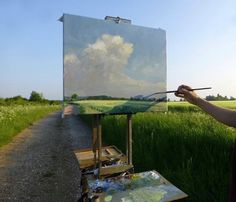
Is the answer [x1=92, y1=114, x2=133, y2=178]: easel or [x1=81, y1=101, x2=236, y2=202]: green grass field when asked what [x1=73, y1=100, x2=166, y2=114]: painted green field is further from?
[x1=81, y1=101, x2=236, y2=202]: green grass field

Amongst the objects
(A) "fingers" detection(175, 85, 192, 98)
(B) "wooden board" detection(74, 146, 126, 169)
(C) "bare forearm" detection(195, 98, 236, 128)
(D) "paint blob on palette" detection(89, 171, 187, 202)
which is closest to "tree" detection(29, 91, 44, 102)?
(B) "wooden board" detection(74, 146, 126, 169)

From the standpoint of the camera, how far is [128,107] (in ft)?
13.9

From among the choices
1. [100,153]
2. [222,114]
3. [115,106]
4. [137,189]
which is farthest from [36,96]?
[222,114]

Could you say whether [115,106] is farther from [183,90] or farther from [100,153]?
[183,90]

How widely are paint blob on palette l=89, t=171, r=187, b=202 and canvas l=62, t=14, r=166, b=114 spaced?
107 centimetres

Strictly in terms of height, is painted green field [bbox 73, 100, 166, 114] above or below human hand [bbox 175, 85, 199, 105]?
below

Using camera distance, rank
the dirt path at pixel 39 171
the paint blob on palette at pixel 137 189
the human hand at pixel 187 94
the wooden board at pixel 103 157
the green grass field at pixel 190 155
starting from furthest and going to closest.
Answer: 1. the dirt path at pixel 39 171
2. the wooden board at pixel 103 157
3. the green grass field at pixel 190 155
4. the paint blob on palette at pixel 137 189
5. the human hand at pixel 187 94

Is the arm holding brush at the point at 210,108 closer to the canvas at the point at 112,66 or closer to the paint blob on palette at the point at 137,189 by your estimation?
the paint blob on palette at the point at 137,189

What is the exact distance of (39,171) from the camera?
23.0 feet

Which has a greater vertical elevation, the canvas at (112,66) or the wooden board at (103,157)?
the canvas at (112,66)

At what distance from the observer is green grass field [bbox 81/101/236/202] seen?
405 cm

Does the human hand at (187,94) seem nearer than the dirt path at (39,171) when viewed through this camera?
Yes

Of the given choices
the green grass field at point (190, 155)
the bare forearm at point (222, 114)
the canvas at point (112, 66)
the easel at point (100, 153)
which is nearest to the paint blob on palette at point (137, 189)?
the easel at point (100, 153)

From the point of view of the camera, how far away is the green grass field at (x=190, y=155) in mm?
4046
